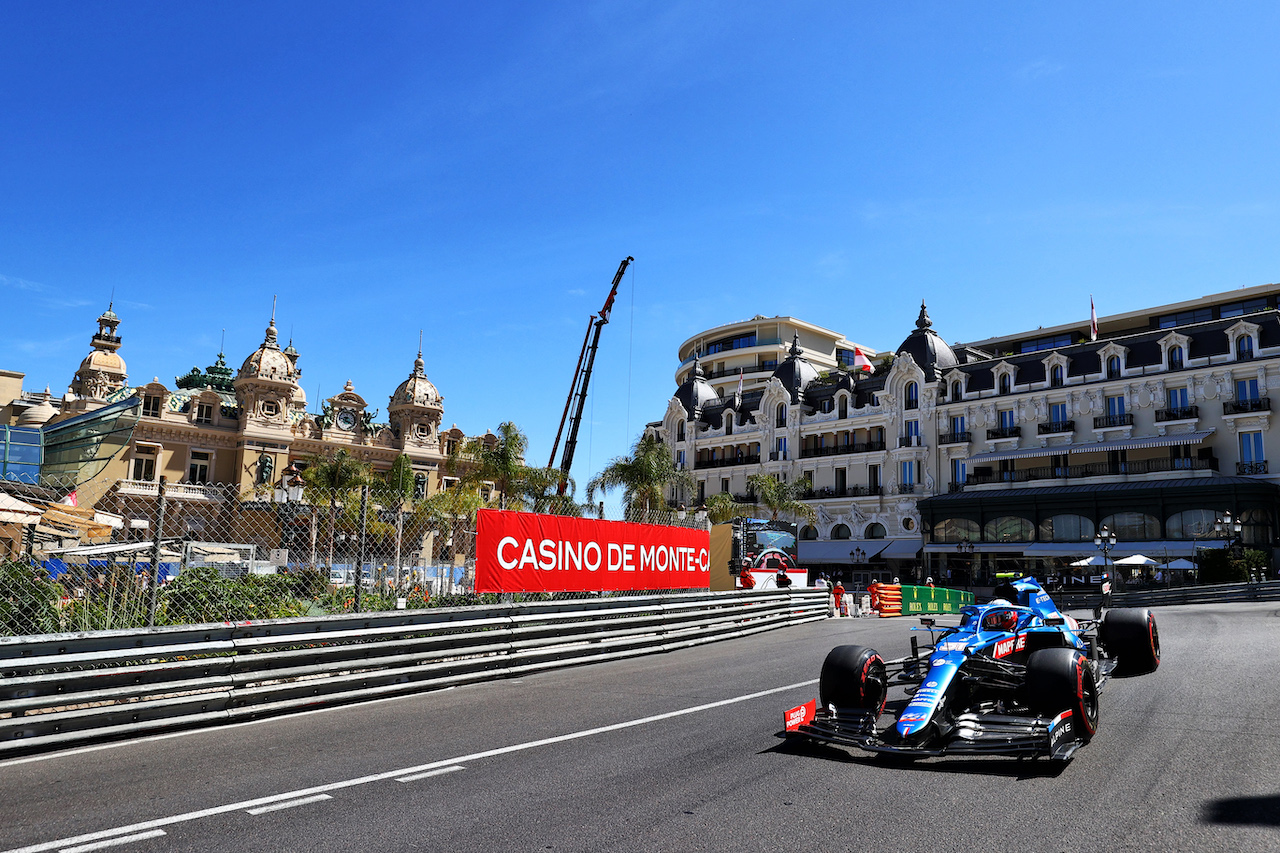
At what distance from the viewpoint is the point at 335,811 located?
5.54 m

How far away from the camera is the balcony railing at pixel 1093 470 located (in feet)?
147

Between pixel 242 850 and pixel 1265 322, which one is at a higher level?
pixel 1265 322

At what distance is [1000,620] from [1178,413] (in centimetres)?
4438

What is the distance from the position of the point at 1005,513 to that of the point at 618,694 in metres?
44.8

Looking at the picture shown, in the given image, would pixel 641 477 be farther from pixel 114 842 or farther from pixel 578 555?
pixel 114 842

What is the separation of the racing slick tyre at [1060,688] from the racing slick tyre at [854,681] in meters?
1.36

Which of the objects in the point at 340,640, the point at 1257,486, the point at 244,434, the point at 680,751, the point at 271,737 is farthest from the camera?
the point at 244,434

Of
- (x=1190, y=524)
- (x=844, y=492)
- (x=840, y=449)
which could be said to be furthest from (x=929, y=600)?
(x=840, y=449)

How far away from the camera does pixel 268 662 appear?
29.9 ft

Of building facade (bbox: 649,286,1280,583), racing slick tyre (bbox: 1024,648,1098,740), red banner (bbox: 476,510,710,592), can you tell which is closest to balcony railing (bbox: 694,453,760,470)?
building facade (bbox: 649,286,1280,583)

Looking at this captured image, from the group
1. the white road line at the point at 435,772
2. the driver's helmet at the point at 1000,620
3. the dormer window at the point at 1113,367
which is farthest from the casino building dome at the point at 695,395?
the white road line at the point at 435,772

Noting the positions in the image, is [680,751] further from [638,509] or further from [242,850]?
[638,509]

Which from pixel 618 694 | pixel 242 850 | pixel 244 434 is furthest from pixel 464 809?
pixel 244 434

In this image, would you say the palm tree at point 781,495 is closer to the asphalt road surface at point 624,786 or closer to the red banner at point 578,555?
the red banner at point 578,555
